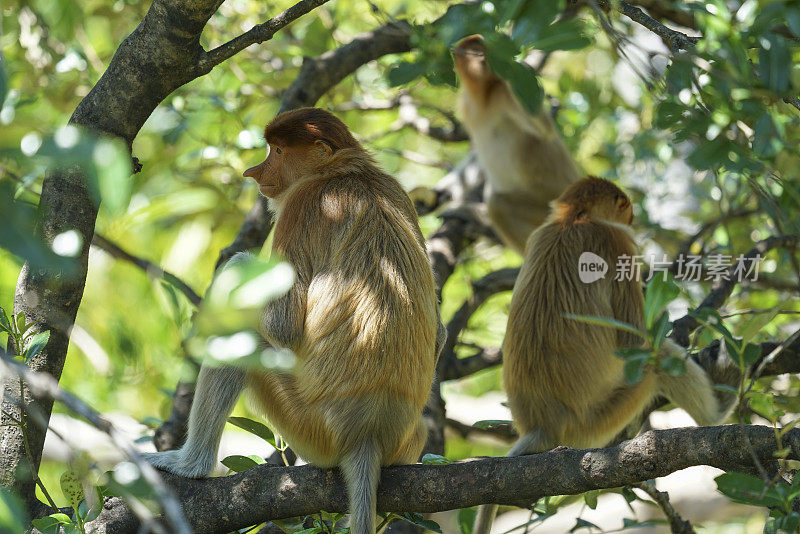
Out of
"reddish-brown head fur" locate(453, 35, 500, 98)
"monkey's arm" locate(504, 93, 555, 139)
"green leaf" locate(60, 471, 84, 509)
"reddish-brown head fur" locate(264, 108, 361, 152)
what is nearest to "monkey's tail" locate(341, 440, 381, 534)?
"green leaf" locate(60, 471, 84, 509)

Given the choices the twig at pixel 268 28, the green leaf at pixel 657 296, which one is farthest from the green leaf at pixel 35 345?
the green leaf at pixel 657 296

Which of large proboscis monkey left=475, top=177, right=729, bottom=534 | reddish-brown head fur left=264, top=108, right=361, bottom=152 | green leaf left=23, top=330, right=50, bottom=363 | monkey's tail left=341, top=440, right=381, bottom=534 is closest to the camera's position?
green leaf left=23, top=330, right=50, bottom=363

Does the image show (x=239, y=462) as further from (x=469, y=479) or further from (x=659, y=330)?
(x=659, y=330)

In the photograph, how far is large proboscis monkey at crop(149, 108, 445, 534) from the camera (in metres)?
2.77

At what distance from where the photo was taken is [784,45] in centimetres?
179

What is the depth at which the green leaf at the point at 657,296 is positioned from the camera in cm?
202

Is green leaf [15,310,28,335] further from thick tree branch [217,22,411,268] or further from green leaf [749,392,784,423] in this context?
green leaf [749,392,784,423]

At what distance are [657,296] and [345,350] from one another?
121cm

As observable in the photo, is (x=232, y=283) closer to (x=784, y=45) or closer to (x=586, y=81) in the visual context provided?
(x=784, y=45)

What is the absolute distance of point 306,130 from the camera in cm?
337

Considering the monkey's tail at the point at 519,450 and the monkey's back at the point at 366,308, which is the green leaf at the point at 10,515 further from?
the monkey's tail at the point at 519,450

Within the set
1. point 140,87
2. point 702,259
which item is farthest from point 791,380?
point 140,87

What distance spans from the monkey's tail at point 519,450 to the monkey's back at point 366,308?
3.15 feet

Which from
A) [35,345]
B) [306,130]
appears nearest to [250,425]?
[35,345]
